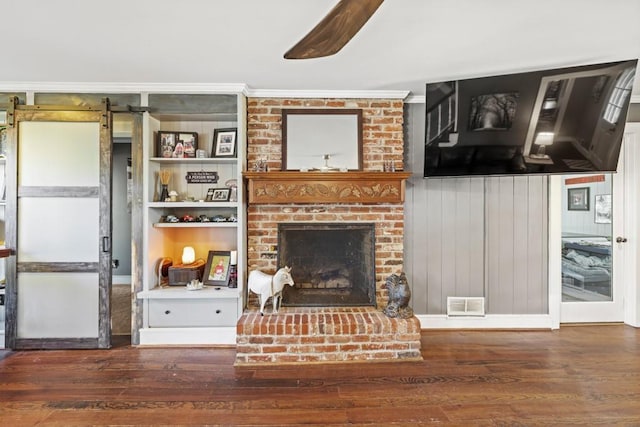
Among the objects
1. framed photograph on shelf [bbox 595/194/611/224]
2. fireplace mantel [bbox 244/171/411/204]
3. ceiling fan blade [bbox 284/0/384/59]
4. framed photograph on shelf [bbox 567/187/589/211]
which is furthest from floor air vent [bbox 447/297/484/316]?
ceiling fan blade [bbox 284/0/384/59]

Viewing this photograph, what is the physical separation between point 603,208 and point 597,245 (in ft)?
1.24

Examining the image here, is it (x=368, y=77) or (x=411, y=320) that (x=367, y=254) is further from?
(x=368, y=77)

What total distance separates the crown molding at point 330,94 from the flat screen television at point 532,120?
1.48ft

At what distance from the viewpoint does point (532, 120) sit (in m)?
2.63

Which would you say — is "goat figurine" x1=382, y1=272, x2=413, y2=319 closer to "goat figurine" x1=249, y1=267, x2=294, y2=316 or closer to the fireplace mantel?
the fireplace mantel

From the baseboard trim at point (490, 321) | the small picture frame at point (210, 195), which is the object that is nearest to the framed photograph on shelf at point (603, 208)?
the baseboard trim at point (490, 321)

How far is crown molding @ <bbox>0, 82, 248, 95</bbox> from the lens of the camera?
2.97 metres

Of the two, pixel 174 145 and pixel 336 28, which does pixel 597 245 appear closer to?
pixel 336 28

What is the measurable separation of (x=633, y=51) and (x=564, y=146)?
709 mm

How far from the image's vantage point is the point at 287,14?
6.40 ft

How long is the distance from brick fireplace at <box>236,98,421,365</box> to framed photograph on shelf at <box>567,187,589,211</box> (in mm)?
1822

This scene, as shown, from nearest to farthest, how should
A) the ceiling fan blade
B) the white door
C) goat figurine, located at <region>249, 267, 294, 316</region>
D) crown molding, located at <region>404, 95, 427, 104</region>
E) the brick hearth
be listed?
the ceiling fan blade
the brick hearth
goat figurine, located at <region>249, 267, 294, 316</region>
crown molding, located at <region>404, 95, 427, 104</region>
the white door

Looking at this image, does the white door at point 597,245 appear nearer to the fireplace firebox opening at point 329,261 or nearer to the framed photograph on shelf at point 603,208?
the framed photograph on shelf at point 603,208

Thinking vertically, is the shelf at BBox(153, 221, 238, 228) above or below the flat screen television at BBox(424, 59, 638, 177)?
below
